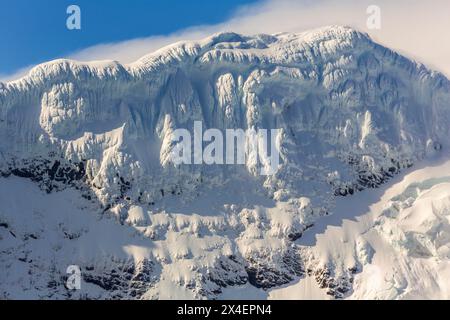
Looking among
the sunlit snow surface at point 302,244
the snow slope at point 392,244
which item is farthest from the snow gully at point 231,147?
the snow slope at point 392,244

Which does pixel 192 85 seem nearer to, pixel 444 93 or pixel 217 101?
pixel 217 101

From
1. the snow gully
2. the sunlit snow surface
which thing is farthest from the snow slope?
the snow gully

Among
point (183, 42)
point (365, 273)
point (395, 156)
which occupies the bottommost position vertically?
point (365, 273)

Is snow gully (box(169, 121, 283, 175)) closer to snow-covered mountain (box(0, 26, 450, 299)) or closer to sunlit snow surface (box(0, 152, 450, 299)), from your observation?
snow-covered mountain (box(0, 26, 450, 299))

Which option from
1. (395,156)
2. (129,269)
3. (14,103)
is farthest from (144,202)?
(395,156)

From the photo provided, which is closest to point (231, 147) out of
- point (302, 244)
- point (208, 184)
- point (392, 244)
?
point (208, 184)

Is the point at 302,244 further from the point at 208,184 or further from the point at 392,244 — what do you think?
the point at 208,184

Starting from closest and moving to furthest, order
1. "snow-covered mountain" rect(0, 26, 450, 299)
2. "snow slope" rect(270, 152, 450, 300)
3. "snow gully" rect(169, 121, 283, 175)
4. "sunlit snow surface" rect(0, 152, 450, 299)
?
"sunlit snow surface" rect(0, 152, 450, 299)
"snow slope" rect(270, 152, 450, 300)
"snow-covered mountain" rect(0, 26, 450, 299)
"snow gully" rect(169, 121, 283, 175)

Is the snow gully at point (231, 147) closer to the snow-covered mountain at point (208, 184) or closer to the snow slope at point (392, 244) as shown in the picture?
the snow-covered mountain at point (208, 184)
